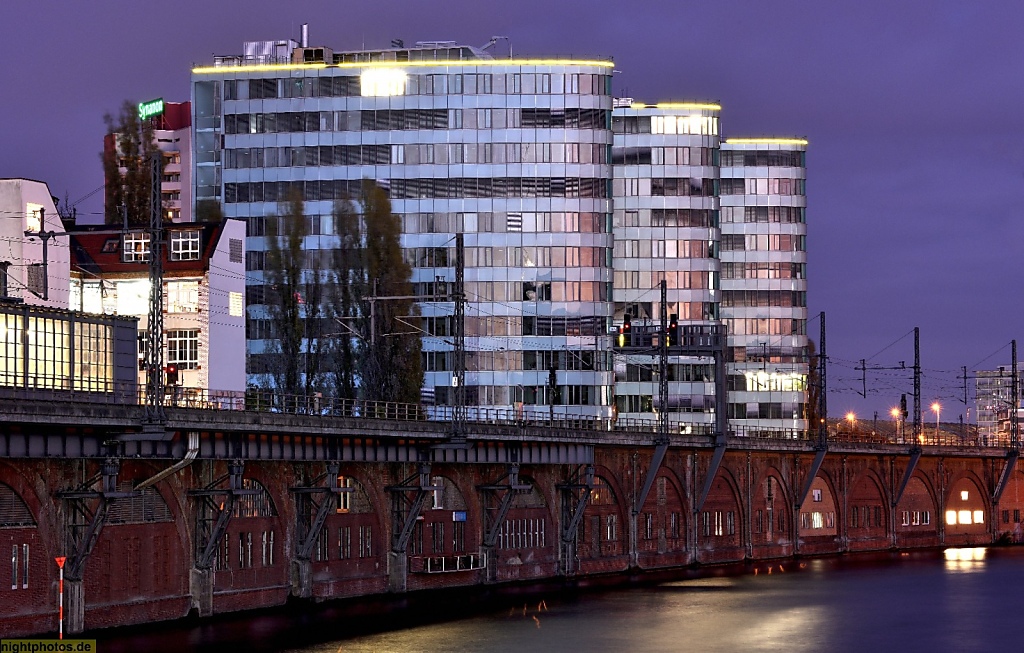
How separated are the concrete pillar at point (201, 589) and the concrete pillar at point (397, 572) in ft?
58.3

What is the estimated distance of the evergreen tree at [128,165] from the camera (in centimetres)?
18088

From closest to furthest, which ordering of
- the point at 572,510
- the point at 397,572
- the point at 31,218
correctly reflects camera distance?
1. the point at 397,572
2. the point at 31,218
3. the point at 572,510

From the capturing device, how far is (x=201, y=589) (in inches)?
3152

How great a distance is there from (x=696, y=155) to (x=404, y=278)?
52163 mm

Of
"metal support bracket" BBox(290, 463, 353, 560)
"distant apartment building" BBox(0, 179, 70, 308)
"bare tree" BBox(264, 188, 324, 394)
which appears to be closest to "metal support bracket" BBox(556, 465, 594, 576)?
"bare tree" BBox(264, 188, 324, 394)

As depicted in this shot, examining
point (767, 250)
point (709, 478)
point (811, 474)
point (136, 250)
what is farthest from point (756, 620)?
point (767, 250)

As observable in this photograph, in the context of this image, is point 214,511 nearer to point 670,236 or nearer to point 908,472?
point 908,472

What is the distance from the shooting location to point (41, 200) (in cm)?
10638

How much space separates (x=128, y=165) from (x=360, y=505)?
9913 centimetres

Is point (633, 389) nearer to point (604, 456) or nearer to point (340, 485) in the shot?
point (604, 456)

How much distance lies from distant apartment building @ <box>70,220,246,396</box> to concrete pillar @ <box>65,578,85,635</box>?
1635 inches

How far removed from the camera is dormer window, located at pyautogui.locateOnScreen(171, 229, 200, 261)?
11581 cm

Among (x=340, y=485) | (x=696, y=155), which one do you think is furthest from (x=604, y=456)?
(x=696, y=155)

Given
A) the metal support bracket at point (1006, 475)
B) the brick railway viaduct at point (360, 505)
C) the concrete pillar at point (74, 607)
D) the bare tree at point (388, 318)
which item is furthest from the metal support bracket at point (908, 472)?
the concrete pillar at point (74, 607)
